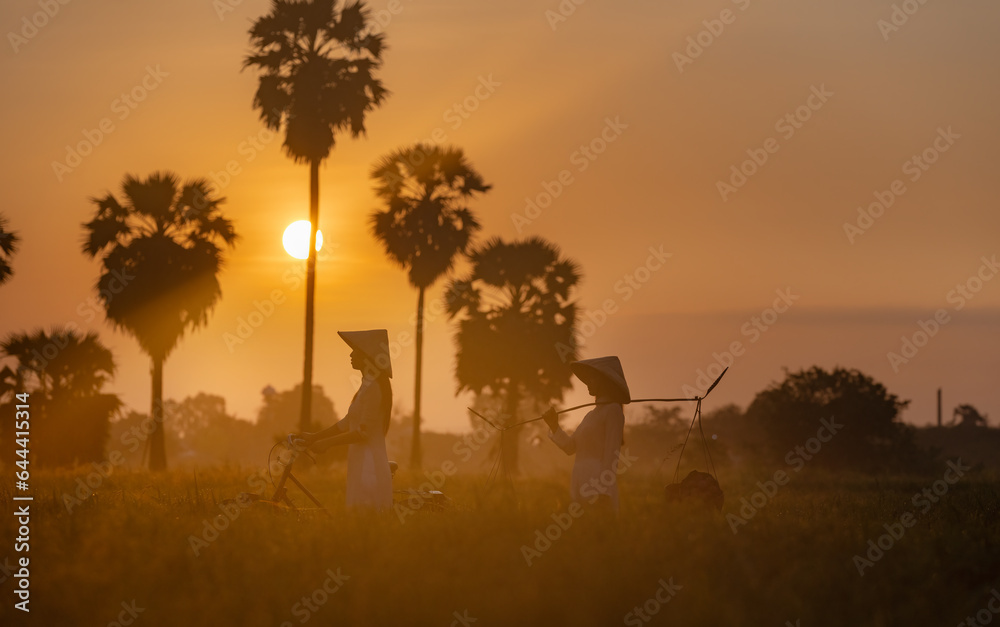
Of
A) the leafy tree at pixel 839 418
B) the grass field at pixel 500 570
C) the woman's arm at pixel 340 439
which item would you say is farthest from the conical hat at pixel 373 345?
the leafy tree at pixel 839 418

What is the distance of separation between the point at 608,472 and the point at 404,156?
34.8 m

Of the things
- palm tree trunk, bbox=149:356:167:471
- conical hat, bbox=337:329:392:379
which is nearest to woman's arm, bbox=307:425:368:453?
conical hat, bbox=337:329:392:379

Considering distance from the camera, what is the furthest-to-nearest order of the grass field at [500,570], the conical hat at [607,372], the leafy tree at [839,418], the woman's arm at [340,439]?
the leafy tree at [839,418] → the woman's arm at [340,439] → the conical hat at [607,372] → the grass field at [500,570]

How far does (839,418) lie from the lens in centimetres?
4919

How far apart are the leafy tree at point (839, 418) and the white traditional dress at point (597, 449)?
4018cm

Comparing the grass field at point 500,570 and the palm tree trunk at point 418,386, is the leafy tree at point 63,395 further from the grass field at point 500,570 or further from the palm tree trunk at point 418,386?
the grass field at point 500,570

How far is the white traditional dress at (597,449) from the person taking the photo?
1074cm

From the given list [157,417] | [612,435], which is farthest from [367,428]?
[157,417]

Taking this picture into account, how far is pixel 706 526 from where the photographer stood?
391 inches

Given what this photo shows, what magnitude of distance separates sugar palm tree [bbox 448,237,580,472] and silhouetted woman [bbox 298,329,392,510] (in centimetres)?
3230

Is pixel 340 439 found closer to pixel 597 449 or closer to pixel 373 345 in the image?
pixel 373 345

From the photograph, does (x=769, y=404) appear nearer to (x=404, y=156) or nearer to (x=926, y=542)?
(x=404, y=156)

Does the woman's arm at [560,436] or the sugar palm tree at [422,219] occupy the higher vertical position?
the sugar palm tree at [422,219]

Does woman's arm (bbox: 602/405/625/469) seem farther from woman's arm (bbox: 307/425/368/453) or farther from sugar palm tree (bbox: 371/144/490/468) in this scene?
sugar palm tree (bbox: 371/144/490/468)
